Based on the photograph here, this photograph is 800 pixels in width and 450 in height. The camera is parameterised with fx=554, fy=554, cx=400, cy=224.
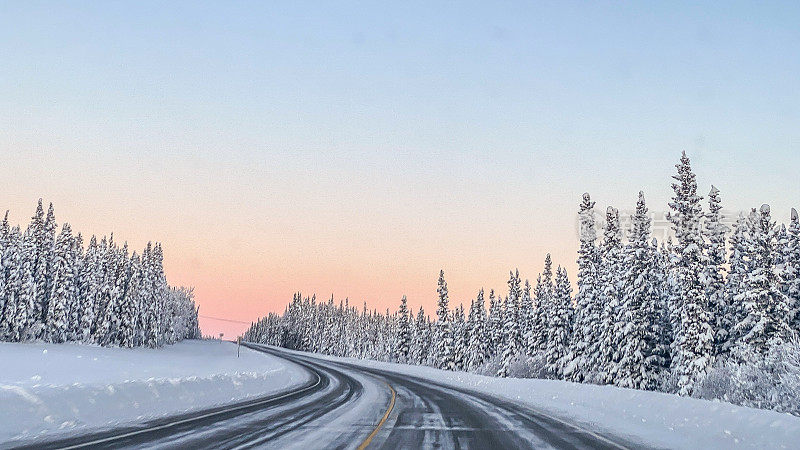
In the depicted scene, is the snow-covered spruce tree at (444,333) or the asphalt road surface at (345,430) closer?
the asphalt road surface at (345,430)

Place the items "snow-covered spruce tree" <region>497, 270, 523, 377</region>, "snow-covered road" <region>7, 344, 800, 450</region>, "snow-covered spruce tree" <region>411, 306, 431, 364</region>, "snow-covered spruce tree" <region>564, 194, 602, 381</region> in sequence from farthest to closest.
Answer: "snow-covered spruce tree" <region>411, 306, 431, 364</region> → "snow-covered spruce tree" <region>497, 270, 523, 377</region> → "snow-covered spruce tree" <region>564, 194, 602, 381</region> → "snow-covered road" <region>7, 344, 800, 450</region>

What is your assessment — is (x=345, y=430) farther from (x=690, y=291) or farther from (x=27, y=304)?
(x=27, y=304)

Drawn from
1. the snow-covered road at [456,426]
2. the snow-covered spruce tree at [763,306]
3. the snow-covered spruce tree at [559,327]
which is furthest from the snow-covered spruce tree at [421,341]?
the snow-covered road at [456,426]

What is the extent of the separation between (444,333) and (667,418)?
194 feet

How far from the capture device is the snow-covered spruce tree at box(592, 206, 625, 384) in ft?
126

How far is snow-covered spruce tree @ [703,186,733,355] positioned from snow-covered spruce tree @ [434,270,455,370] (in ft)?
125

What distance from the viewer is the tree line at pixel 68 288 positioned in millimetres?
65688

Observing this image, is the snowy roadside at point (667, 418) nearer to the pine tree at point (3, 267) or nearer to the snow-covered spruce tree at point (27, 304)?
the snow-covered spruce tree at point (27, 304)

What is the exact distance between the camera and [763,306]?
3478cm

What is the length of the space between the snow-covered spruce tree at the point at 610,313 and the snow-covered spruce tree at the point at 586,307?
2.48 feet

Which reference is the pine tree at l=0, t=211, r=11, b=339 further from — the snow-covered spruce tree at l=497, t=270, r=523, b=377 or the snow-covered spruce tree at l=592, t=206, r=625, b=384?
the snow-covered spruce tree at l=592, t=206, r=625, b=384

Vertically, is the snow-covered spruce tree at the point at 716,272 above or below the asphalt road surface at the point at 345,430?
above

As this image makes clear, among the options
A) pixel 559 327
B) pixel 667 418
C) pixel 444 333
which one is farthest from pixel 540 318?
pixel 667 418

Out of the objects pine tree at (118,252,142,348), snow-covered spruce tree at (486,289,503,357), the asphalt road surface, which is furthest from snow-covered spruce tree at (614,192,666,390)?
pine tree at (118,252,142,348)
